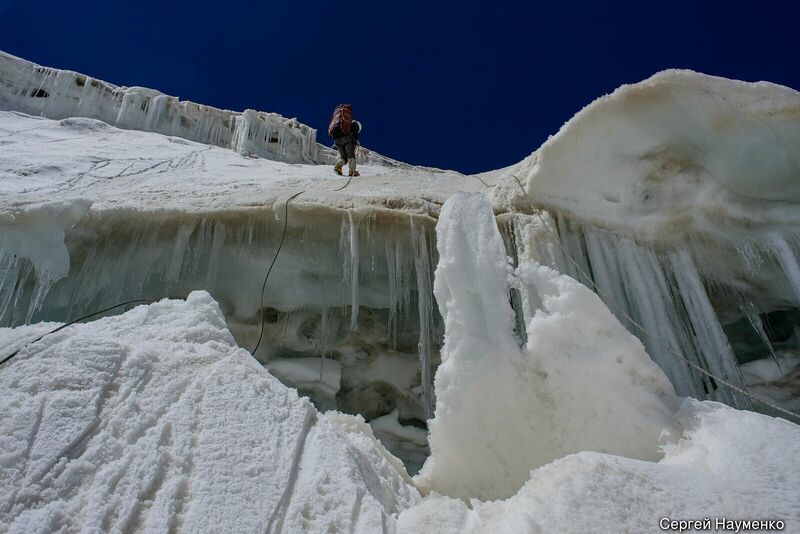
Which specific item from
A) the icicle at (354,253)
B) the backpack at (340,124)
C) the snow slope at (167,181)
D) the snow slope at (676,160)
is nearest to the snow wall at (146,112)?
the snow slope at (167,181)

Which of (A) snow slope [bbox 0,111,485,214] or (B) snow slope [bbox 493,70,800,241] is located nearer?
(B) snow slope [bbox 493,70,800,241]

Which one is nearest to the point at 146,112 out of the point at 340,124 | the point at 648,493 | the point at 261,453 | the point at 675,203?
the point at 340,124

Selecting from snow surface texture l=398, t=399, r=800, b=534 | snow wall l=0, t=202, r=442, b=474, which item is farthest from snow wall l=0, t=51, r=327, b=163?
snow surface texture l=398, t=399, r=800, b=534

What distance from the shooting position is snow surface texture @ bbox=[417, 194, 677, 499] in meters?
2.81

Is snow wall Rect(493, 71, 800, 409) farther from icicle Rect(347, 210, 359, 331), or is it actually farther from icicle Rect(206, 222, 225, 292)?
icicle Rect(206, 222, 225, 292)

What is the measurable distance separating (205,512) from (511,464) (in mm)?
1748

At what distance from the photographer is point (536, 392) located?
304 centimetres

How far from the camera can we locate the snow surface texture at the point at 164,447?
1.86 metres

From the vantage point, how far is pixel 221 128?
15.7 m

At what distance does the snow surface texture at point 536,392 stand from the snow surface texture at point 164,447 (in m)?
0.53

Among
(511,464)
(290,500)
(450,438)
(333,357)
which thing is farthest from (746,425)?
(333,357)

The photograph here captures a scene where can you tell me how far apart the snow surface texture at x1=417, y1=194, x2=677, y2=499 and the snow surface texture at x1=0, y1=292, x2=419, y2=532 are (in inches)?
21.0

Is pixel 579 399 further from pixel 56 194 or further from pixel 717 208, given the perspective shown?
pixel 56 194

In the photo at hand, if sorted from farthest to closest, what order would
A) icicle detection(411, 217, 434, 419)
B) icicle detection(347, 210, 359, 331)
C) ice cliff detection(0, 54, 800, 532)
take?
icicle detection(347, 210, 359, 331)
icicle detection(411, 217, 434, 419)
ice cliff detection(0, 54, 800, 532)
